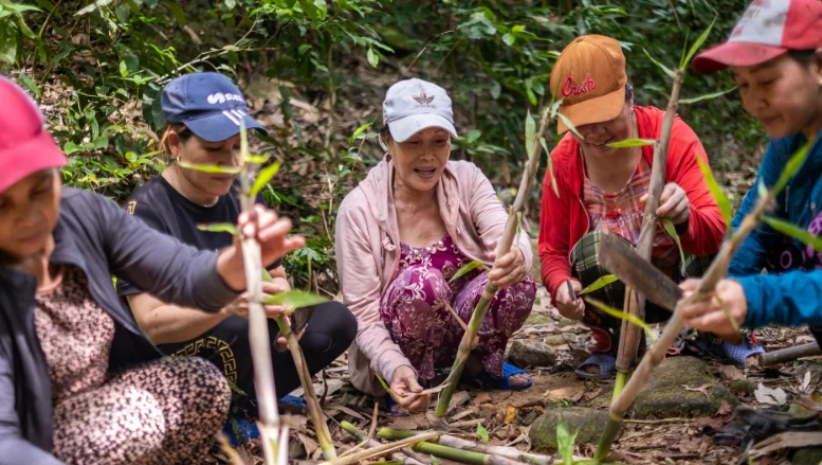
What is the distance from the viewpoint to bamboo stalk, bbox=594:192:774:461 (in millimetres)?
1292

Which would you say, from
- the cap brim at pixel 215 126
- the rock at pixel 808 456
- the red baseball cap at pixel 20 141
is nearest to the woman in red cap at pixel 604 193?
the rock at pixel 808 456

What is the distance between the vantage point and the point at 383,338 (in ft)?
8.77

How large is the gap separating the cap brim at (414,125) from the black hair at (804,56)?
1.11 metres

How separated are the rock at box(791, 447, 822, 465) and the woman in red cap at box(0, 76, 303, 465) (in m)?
1.25

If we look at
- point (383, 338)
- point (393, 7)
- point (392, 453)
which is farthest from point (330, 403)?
point (393, 7)

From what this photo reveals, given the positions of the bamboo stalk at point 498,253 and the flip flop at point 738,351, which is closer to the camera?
the bamboo stalk at point 498,253

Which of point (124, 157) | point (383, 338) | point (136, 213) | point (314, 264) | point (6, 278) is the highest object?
point (6, 278)

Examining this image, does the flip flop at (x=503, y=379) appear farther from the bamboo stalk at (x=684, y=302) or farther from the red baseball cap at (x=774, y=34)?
the red baseball cap at (x=774, y=34)

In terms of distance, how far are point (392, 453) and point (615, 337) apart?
47.4 inches

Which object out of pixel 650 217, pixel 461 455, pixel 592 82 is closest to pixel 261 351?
pixel 461 455

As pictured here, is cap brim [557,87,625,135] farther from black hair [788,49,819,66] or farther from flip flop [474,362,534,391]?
flip flop [474,362,534,391]

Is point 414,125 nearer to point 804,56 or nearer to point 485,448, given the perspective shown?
point 485,448

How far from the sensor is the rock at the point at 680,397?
2412 mm

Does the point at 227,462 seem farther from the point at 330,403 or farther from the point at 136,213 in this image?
the point at 136,213
